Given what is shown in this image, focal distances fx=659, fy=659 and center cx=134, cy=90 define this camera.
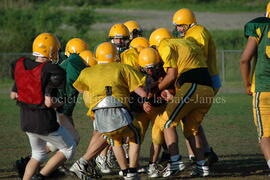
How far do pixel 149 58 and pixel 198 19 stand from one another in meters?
31.0

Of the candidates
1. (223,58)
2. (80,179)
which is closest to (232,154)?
(80,179)

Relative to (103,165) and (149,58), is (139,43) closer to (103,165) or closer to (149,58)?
(149,58)

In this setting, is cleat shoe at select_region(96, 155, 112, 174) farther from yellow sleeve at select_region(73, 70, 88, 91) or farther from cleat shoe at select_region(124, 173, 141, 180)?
yellow sleeve at select_region(73, 70, 88, 91)

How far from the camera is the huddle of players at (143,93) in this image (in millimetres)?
8570

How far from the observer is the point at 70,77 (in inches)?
387

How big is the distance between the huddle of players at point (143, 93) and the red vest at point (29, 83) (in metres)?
0.09

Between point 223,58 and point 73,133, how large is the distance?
16.7 m

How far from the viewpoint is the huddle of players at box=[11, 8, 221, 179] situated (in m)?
8.57

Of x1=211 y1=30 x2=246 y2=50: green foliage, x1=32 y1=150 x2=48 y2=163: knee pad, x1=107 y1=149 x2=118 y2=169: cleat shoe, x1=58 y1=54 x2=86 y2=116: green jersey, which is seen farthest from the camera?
x1=211 y1=30 x2=246 y2=50: green foliage

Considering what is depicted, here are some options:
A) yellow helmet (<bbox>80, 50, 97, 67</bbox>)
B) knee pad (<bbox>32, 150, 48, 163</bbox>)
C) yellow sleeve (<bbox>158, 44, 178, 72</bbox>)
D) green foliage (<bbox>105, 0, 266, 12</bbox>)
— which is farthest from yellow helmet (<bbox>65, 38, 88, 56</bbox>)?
green foliage (<bbox>105, 0, 266, 12</bbox>)

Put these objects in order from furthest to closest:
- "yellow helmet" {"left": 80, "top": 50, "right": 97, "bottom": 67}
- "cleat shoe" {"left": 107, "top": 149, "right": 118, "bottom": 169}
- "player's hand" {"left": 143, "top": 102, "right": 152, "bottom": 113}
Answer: "cleat shoe" {"left": 107, "top": 149, "right": 118, "bottom": 169} → "yellow helmet" {"left": 80, "top": 50, "right": 97, "bottom": 67} → "player's hand" {"left": 143, "top": 102, "right": 152, "bottom": 113}

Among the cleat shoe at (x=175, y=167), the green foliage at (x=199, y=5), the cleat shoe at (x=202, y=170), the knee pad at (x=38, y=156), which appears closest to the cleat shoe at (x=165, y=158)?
the cleat shoe at (x=202, y=170)

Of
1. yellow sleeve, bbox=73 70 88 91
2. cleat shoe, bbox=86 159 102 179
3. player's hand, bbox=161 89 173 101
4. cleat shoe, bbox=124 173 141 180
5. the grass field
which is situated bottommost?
the grass field

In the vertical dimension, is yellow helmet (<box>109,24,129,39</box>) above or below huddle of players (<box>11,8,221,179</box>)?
above
